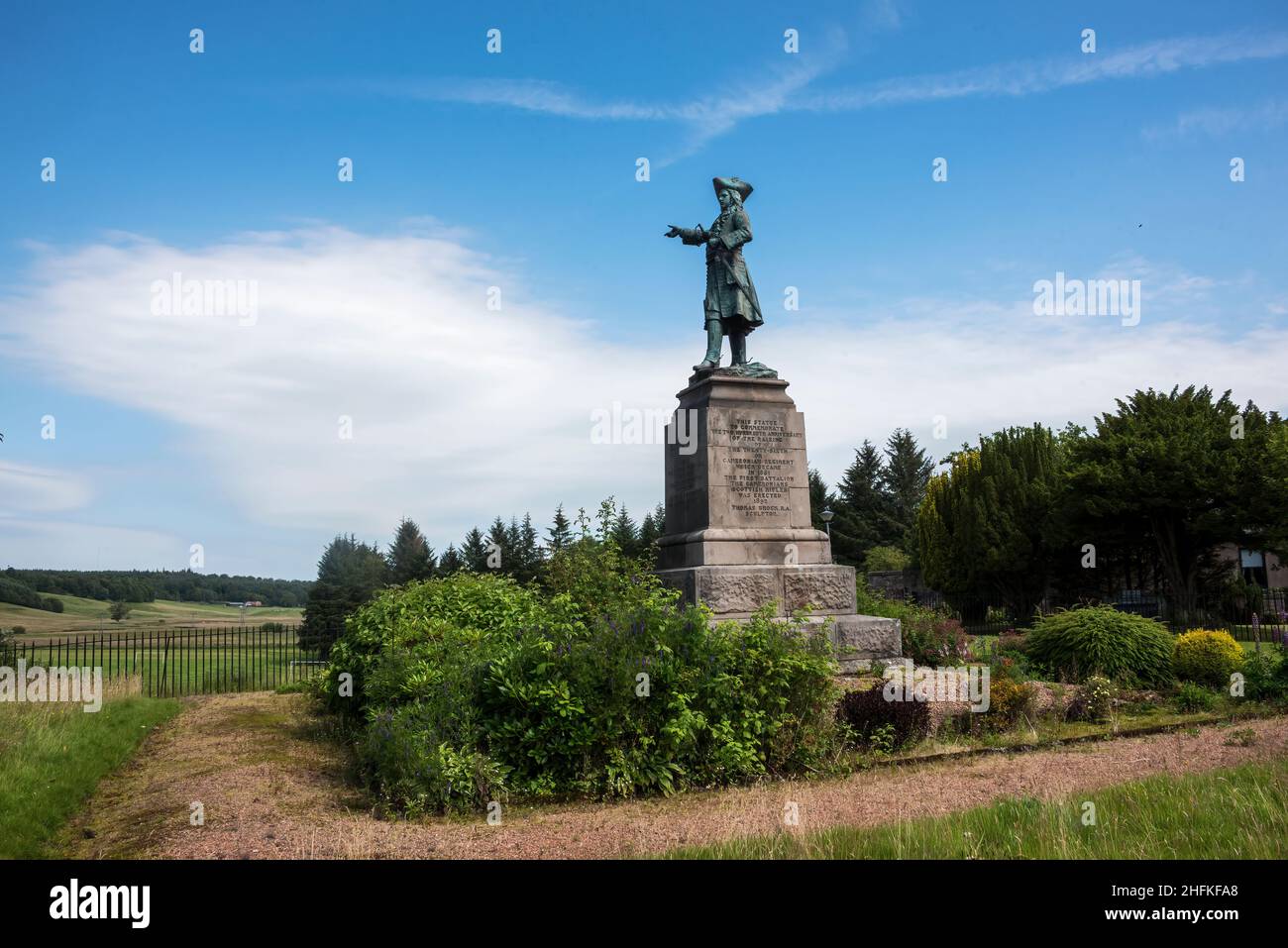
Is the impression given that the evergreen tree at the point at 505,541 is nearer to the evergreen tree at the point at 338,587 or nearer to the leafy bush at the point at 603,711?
the evergreen tree at the point at 338,587

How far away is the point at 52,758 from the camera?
8.74 meters

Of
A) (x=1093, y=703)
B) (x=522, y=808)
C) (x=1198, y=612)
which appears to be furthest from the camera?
(x=1198, y=612)

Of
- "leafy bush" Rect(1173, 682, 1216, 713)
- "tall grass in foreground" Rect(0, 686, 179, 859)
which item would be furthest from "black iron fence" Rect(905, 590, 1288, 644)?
"tall grass in foreground" Rect(0, 686, 179, 859)

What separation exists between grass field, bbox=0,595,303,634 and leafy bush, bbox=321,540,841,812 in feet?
38.0

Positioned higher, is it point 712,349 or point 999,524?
point 712,349

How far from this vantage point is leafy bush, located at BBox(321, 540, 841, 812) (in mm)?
7301

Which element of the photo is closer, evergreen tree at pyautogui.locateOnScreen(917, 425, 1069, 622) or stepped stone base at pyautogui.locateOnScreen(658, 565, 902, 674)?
stepped stone base at pyautogui.locateOnScreen(658, 565, 902, 674)

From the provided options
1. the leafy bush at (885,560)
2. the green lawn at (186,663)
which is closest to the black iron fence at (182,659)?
the green lawn at (186,663)

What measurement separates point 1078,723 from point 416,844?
773 cm

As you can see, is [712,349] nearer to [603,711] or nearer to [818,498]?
[603,711]

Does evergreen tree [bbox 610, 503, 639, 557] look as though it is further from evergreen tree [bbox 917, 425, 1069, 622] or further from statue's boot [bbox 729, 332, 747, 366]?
evergreen tree [bbox 917, 425, 1069, 622]

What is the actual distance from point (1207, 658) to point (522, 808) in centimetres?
978

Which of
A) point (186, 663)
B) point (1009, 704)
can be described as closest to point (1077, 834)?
point (1009, 704)

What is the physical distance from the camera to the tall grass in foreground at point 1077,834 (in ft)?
16.1
